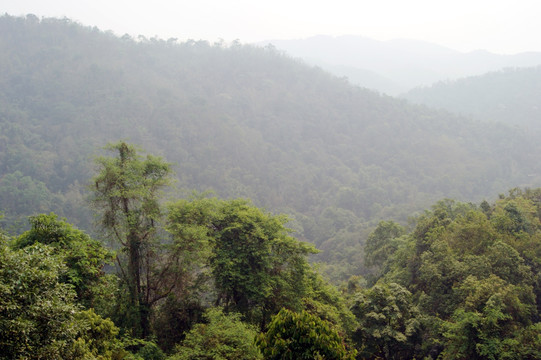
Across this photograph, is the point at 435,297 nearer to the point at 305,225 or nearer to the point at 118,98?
the point at 305,225

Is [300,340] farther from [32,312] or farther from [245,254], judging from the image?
[245,254]

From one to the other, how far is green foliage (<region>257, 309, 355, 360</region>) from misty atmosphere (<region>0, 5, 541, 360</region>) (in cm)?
3

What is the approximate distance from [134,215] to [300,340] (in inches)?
313

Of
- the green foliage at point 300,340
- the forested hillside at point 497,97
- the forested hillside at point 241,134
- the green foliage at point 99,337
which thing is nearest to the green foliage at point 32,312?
the green foliage at point 99,337

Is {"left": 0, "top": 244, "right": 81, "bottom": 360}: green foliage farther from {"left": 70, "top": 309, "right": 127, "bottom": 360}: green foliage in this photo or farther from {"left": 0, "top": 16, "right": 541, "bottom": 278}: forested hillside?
{"left": 0, "top": 16, "right": 541, "bottom": 278}: forested hillside

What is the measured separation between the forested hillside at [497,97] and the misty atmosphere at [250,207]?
729 mm

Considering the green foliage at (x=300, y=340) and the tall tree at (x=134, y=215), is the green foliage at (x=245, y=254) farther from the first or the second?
the green foliage at (x=300, y=340)

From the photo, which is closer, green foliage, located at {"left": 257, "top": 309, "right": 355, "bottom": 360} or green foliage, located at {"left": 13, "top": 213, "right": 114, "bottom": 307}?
green foliage, located at {"left": 257, "top": 309, "right": 355, "bottom": 360}

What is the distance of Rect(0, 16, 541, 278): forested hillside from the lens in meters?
64.0

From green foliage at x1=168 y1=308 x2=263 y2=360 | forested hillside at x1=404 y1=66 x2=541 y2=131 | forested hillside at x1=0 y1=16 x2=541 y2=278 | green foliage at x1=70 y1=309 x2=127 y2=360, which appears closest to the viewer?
green foliage at x1=70 y1=309 x2=127 y2=360

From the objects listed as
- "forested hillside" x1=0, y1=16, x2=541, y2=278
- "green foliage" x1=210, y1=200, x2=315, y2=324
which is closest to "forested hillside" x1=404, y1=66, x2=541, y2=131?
"forested hillside" x1=0, y1=16, x2=541, y2=278

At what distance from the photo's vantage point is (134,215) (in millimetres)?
12664

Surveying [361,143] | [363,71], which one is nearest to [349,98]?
Result: [361,143]

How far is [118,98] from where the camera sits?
8781 cm
